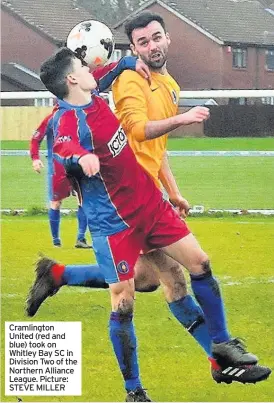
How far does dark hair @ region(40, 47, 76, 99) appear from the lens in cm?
418

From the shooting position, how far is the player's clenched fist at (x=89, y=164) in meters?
3.91

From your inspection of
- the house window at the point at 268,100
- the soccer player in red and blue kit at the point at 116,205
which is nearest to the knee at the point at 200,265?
the soccer player in red and blue kit at the point at 116,205

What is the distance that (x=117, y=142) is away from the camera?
4156mm

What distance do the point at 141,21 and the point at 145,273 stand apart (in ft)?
2.60

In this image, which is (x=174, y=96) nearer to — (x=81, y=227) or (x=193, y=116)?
(x=193, y=116)

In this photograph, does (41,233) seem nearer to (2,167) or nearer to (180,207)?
(2,167)

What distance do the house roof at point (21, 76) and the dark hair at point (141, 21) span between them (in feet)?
1.80

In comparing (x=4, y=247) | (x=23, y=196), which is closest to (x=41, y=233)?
(x=4, y=247)

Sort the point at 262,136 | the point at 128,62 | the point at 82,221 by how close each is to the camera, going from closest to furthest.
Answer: the point at 128,62 < the point at 82,221 < the point at 262,136

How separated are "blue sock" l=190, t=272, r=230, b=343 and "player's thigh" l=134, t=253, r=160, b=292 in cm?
17

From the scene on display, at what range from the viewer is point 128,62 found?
4285 millimetres

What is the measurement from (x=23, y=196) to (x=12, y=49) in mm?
956

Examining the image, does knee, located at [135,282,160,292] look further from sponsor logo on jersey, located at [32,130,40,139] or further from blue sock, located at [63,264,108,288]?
sponsor logo on jersey, located at [32,130,40,139]

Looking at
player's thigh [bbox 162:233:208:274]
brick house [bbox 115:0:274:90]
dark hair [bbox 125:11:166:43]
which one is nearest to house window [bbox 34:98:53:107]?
brick house [bbox 115:0:274:90]
